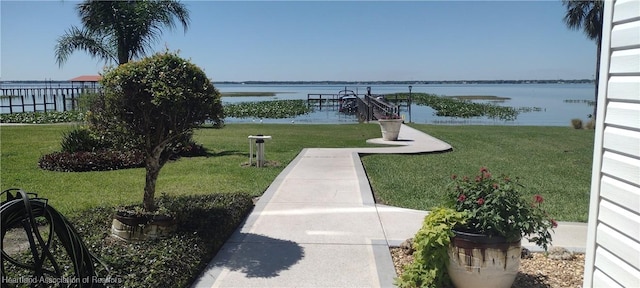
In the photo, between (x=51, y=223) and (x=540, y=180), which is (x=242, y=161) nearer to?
(x=540, y=180)

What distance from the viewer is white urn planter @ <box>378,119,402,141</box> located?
15703mm

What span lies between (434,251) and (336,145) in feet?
37.6

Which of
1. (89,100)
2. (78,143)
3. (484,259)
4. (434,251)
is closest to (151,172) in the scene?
(89,100)

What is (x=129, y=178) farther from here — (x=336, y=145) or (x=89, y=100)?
(x=336, y=145)

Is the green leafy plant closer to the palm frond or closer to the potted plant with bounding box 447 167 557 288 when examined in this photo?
the potted plant with bounding box 447 167 557 288

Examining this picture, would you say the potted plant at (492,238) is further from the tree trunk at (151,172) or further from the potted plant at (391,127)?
the potted plant at (391,127)

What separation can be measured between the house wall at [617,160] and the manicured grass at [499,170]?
284 cm

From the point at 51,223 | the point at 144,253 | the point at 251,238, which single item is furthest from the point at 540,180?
the point at 51,223

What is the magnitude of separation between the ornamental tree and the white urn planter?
11.3 m

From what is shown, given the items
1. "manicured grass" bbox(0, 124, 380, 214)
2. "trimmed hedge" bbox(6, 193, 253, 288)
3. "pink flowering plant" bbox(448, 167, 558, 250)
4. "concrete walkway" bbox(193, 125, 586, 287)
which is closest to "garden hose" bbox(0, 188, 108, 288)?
"trimmed hedge" bbox(6, 193, 253, 288)

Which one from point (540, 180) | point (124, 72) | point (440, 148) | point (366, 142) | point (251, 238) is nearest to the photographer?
point (124, 72)

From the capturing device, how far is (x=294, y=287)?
12.7ft

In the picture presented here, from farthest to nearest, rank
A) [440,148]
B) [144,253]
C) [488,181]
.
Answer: [440,148]
[144,253]
[488,181]

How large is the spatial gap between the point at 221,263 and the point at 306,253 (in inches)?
33.7
